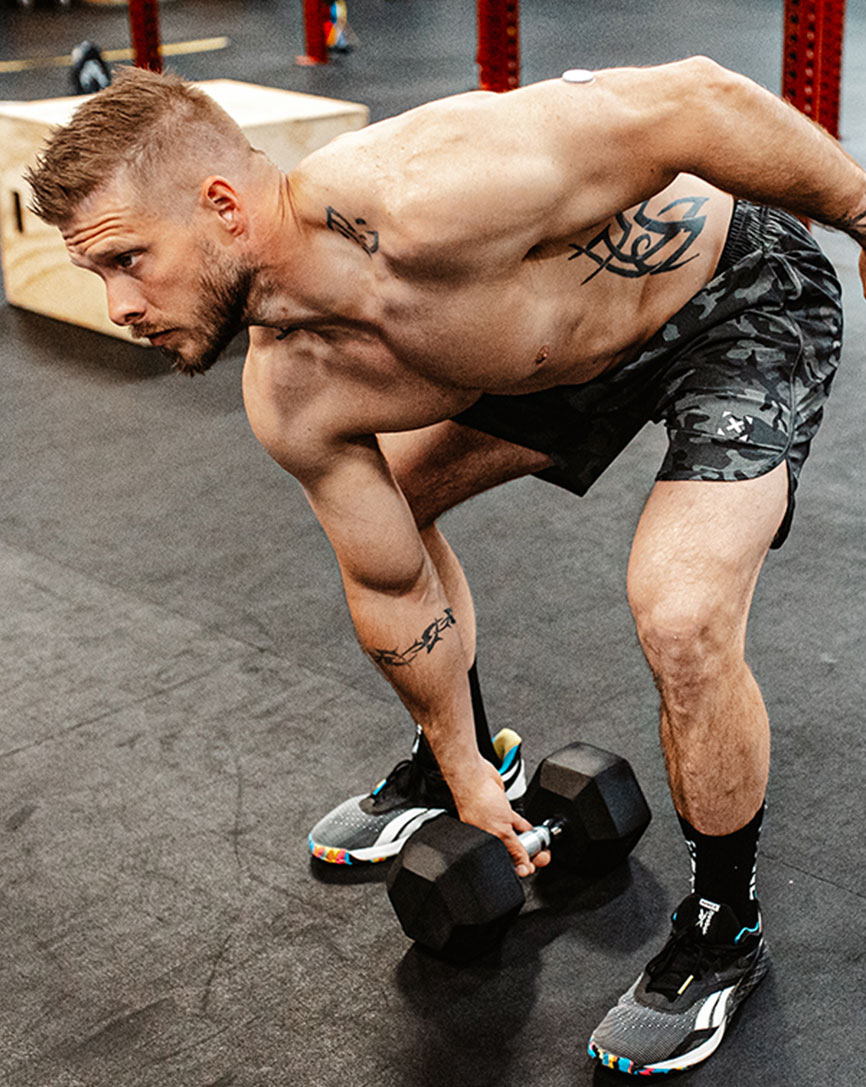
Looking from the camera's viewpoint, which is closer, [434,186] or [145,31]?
[434,186]

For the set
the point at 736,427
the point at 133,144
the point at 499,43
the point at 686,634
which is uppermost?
the point at 133,144

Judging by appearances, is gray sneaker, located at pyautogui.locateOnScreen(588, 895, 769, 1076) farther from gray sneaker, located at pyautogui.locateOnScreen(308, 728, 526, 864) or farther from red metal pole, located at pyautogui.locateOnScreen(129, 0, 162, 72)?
red metal pole, located at pyautogui.locateOnScreen(129, 0, 162, 72)

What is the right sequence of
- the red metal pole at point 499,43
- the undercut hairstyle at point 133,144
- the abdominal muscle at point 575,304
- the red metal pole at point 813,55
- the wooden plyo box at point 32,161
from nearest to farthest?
the undercut hairstyle at point 133,144 < the abdominal muscle at point 575,304 < the wooden plyo box at point 32,161 < the red metal pole at point 813,55 < the red metal pole at point 499,43

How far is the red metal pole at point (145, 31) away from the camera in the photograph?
6.95 metres

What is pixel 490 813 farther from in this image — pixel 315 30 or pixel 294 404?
pixel 315 30

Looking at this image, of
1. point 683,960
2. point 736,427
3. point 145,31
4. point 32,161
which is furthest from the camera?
point 145,31

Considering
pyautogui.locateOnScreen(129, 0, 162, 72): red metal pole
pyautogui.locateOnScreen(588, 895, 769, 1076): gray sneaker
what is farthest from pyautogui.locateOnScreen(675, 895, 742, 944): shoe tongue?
pyautogui.locateOnScreen(129, 0, 162, 72): red metal pole

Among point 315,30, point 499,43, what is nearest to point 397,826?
point 499,43

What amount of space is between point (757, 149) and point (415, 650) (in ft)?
2.47

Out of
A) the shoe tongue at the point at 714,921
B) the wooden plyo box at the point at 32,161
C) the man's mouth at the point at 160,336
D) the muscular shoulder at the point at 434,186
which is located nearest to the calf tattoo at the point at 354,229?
the muscular shoulder at the point at 434,186

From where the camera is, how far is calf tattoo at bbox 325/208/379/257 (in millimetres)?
1532

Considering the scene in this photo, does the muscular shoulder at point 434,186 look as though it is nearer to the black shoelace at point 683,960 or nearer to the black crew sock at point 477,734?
the black crew sock at point 477,734

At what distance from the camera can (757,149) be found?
1.52m

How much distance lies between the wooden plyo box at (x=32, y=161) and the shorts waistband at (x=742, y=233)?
274 cm
